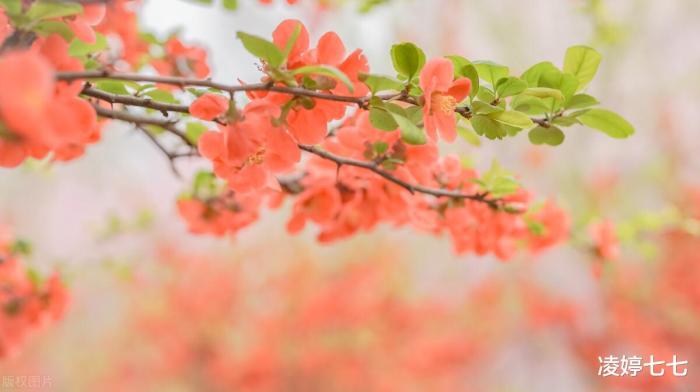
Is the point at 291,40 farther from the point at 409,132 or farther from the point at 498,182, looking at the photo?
the point at 498,182

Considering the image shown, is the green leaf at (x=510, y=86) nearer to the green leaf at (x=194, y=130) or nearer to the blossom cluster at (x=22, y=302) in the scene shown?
the green leaf at (x=194, y=130)

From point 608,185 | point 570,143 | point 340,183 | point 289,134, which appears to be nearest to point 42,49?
point 289,134

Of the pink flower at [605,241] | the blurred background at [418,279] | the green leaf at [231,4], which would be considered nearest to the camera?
the green leaf at [231,4]

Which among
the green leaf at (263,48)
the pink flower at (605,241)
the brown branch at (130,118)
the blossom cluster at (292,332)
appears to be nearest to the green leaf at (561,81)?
the green leaf at (263,48)

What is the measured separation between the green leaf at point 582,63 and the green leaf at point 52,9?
36 cm

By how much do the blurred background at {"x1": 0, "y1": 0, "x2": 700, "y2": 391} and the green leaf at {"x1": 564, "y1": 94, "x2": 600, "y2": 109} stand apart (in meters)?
1.97

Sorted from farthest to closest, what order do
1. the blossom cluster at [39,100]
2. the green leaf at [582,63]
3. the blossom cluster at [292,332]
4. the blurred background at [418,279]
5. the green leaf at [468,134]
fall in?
the blossom cluster at [292,332]
the blurred background at [418,279]
the green leaf at [468,134]
the green leaf at [582,63]
the blossom cluster at [39,100]

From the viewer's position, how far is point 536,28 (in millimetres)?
2773

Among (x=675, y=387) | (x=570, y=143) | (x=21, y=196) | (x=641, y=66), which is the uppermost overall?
(x=641, y=66)

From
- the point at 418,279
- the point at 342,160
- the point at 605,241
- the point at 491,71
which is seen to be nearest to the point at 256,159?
the point at 342,160

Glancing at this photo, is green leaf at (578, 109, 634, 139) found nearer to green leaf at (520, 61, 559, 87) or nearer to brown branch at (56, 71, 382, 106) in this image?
green leaf at (520, 61, 559, 87)

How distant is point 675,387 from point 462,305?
1.17m

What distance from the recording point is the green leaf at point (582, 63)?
0.43 m

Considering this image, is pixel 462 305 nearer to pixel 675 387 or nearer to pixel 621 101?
pixel 675 387
